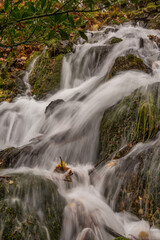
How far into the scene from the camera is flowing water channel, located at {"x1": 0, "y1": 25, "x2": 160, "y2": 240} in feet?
7.46

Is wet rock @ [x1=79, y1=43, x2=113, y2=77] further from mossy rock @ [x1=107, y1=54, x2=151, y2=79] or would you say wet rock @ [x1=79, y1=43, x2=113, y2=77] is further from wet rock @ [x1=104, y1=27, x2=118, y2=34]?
wet rock @ [x1=104, y1=27, x2=118, y2=34]

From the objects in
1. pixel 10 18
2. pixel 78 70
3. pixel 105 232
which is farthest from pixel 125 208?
pixel 78 70

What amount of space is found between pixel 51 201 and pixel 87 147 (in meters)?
1.49

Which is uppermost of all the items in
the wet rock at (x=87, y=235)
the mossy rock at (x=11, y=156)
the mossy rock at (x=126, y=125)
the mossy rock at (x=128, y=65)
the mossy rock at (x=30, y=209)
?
the mossy rock at (x=128, y=65)

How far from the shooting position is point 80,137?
3.89 m

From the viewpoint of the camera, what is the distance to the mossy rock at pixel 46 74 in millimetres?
6941

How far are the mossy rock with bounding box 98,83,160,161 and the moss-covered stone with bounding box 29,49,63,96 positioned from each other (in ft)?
11.7

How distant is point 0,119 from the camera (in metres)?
5.46

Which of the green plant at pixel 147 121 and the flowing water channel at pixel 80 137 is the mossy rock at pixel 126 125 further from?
the flowing water channel at pixel 80 137

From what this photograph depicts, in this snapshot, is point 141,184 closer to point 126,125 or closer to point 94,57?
point 126,125

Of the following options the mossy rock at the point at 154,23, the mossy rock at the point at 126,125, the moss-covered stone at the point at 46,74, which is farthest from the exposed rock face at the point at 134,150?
the mossy rock at the point at 154,23

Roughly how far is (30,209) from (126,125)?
1.86 meters

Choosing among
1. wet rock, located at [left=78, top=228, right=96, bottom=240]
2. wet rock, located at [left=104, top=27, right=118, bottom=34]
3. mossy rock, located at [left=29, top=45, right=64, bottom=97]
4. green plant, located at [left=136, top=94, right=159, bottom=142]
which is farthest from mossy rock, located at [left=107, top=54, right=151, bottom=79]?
wet rock, located at [left=104, top=27, right=118, bottom=34]

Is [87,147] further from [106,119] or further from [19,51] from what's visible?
[19,51]
